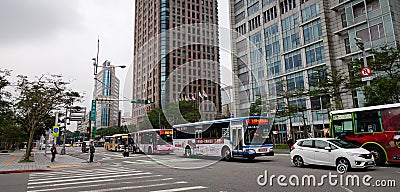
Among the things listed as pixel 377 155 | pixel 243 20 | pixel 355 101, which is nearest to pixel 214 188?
pixel 377 155

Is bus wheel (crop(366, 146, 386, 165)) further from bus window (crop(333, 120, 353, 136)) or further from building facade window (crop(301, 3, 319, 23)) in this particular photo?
building facade window (crop(301, 3, 319, 23))

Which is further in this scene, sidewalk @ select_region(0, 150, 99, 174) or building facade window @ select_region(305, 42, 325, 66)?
building facade window @ select_region(305, 42, 325, 66)

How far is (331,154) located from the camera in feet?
41.3

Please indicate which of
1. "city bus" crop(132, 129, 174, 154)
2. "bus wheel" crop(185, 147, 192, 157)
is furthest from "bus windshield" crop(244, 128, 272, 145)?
"city bus" crop(132, 129, 174, 154)

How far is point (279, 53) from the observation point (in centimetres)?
5169

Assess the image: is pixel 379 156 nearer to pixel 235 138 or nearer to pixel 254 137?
pixel 254 137

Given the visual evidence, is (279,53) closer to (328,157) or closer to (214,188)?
(328,157)

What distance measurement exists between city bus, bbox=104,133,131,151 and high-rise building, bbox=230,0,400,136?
19.9 metres

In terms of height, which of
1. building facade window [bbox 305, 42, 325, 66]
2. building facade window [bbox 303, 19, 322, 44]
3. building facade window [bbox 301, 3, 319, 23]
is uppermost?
building facade window [bbox 301, 3, 319, 23]

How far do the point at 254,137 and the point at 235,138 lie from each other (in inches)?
50.4

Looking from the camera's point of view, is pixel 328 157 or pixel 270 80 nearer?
pixel 328 157

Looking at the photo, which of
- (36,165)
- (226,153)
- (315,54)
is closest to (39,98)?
(36,165)

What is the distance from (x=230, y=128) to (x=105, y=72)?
15.5m

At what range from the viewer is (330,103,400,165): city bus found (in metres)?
13.6
